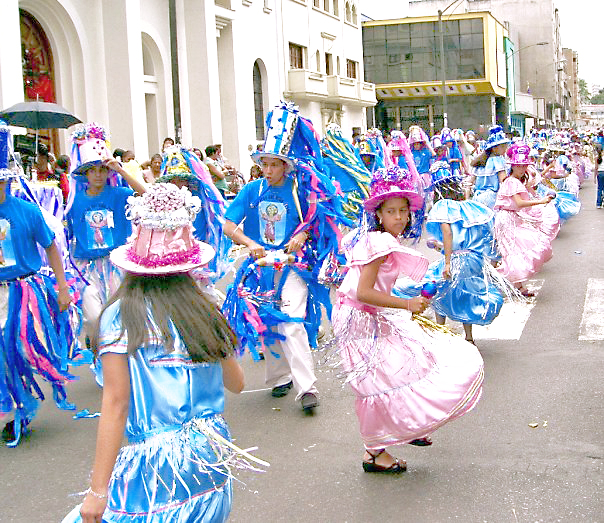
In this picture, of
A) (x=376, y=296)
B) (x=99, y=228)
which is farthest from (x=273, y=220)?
(x=376, y=296)

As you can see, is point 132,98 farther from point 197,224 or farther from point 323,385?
point 323,385

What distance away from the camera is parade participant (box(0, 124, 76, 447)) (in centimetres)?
574

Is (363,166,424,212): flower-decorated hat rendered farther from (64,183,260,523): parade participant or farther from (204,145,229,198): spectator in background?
(204,145,229,198): spectator in background

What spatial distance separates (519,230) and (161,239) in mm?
7968

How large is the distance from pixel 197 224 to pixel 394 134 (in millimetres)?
11320

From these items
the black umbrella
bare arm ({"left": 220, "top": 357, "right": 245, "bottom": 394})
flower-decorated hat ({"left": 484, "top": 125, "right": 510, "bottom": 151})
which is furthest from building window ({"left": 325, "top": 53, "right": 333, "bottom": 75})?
bare arm ({"left": 220, "top": 357, "right": 245, "bottom": 394})

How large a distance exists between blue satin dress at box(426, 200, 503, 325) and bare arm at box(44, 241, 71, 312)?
10.3 ft

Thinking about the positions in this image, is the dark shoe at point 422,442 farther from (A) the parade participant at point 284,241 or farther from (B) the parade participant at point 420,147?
(B) the parade participant at point 420,147

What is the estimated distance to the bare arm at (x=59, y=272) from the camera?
19.4 feet

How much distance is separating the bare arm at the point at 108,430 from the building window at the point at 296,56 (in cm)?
3359

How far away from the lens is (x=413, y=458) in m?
5.13

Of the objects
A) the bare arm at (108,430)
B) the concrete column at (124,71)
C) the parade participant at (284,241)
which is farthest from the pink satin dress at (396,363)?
the concrete column at (124,71)

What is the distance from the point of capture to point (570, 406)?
237 inches

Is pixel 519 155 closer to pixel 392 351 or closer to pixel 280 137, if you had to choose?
pixel 280 137
